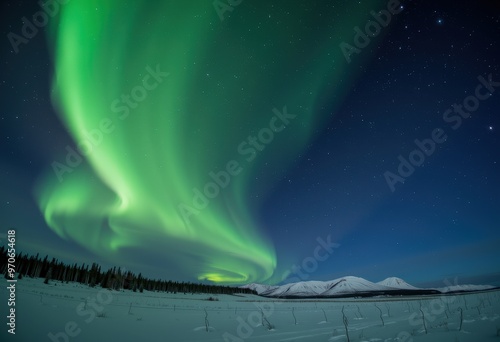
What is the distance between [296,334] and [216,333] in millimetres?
3880

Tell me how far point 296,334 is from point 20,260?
247ft

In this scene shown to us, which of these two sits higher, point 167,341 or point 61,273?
point 61,273

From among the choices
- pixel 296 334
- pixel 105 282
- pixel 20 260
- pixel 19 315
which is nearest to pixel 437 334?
pixel 296 334

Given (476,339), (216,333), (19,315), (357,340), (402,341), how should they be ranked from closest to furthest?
(476,339) → (402,341) → (357,340) → (19,315) → (216,333)

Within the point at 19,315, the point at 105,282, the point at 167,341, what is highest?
the point at 105,282

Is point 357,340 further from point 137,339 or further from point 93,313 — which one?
point 93,313

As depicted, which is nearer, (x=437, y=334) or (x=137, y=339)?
(x=437, y=334)

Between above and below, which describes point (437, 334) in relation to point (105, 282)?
below

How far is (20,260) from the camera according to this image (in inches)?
2320

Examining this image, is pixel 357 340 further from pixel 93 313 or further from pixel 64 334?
pixel 93 313

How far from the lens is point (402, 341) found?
875cm

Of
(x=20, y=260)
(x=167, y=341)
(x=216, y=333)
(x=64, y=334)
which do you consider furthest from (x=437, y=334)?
(x=20, y=260)

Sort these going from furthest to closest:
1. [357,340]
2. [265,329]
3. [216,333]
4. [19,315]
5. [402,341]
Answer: [265,329] → [216,333] → [19,315] → [357,340] → [402,341]

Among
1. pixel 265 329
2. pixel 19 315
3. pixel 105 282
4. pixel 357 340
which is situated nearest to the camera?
pixel 357 340
